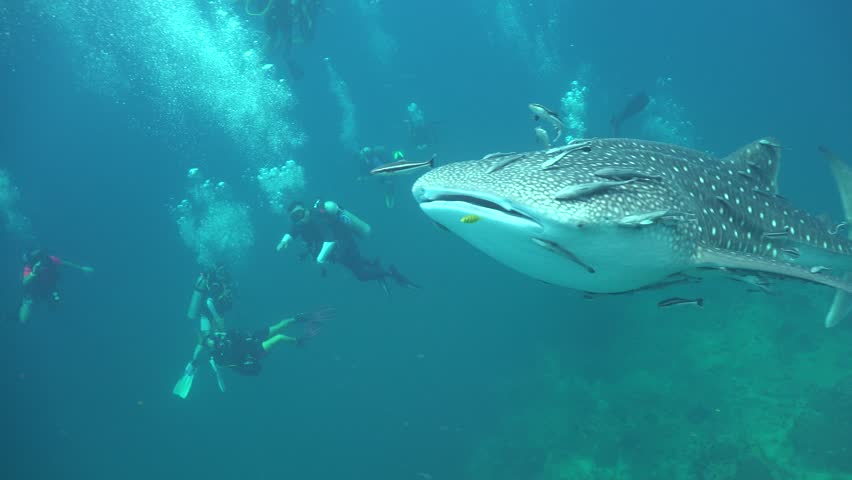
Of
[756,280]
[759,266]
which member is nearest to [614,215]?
[759,266]

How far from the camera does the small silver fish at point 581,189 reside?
2531mm

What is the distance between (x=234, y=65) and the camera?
43.2 metres

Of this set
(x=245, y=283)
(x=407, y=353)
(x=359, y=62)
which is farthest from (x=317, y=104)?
(x=407, y=353)

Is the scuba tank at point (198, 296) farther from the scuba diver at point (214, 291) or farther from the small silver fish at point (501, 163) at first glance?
the small silver fish at point (501, 163)

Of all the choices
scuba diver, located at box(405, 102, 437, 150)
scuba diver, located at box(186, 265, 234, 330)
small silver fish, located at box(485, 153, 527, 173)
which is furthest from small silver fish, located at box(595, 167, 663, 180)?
scuba diver, located at box(405, 102, 437, 150)

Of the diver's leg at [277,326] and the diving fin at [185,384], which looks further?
the diver's leg at [277,326]

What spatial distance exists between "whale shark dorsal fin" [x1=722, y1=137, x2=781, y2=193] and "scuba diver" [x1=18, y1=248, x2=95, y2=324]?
66.5 feet

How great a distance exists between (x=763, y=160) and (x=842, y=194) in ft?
4.36

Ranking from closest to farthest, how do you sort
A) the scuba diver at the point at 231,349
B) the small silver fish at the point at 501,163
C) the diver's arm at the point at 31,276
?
the small silver fish at the point at 501,163, the scuba diver at the point at 231,349, the diver's arm at the point at 31,276

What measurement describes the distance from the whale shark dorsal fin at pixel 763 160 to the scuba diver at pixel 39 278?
66.5ft

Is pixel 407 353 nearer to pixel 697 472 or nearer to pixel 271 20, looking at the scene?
pixel 697 472

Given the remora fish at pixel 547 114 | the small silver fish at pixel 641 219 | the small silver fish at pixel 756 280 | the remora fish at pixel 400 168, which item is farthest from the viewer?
the remora fish at pixel 547 114

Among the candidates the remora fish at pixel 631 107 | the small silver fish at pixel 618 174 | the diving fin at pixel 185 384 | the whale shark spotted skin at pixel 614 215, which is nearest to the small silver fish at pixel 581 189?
the whale shark spotted skin at pixel 614 215

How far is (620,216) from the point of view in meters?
2.66
